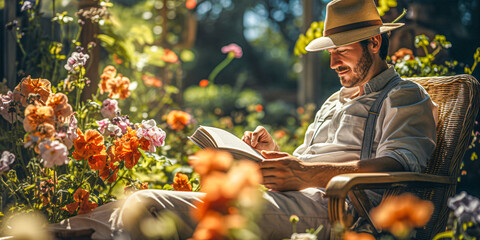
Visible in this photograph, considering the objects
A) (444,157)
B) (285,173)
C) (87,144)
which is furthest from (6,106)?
(444,157)

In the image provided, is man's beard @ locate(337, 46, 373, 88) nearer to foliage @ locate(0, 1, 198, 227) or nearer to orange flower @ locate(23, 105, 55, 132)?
foliage @ locate(0, 1, 198, 227)

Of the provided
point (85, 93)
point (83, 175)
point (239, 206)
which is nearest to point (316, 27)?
point (85, 93)

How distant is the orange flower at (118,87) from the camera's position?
8.27 feet

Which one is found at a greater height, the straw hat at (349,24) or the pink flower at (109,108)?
the straw hat at (349,24)

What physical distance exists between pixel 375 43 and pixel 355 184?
0.85 metres

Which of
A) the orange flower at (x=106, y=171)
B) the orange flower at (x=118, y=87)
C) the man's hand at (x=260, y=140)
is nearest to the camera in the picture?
the orange flower at (x=106, y=171)

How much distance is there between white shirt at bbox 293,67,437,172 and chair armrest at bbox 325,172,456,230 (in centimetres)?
10

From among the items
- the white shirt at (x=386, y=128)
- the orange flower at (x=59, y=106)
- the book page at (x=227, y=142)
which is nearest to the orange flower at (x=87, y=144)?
the orange flower at (x=59, y=106)

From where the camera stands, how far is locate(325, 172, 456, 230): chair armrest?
1.48 meters

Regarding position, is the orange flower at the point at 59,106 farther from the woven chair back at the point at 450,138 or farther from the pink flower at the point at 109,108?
the woven chair back at the point at 450,138

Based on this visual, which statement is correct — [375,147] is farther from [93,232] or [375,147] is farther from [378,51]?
[93,232]

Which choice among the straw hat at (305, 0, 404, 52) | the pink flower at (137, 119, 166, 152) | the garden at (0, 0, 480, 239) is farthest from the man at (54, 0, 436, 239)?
the pink flower at (137, 119, 166, 152)

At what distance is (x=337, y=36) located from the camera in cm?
214

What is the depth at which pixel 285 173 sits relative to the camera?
175 centimetres
